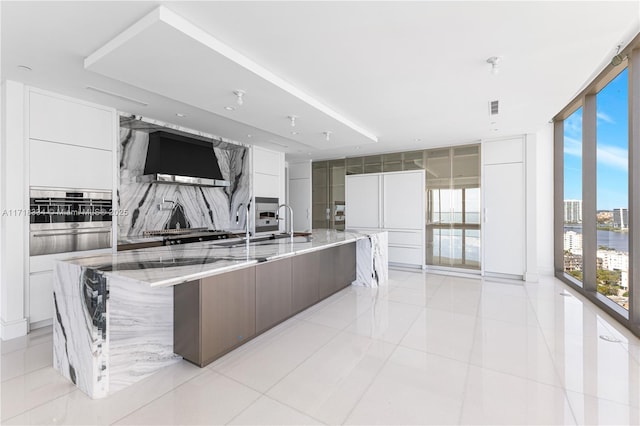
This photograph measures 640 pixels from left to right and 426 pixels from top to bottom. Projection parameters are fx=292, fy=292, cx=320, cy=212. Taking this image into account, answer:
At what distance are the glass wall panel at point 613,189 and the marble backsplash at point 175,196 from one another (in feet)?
17.4

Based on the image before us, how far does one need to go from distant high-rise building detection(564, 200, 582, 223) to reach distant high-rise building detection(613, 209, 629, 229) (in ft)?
4.07

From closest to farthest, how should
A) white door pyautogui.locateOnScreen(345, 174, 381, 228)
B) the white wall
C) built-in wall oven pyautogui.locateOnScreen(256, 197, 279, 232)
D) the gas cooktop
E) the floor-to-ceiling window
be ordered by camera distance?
1. the floor-to-ceiling window
2. the gas cooktop
3. the white wall
4. built-in wall oven pyautogui.locateOnScreen(256, 197, 279, 232)
5. white door pyautogui.locateOnScreen(345, 174, 381, 228)

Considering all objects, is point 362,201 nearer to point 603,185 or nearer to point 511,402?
point 603,185

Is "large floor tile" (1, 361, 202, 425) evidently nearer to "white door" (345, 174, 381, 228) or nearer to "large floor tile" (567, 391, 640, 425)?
"large floor tile" (567, 391, 640, 425)

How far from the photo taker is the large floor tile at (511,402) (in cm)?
166

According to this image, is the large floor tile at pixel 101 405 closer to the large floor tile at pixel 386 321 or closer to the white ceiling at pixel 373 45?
the large floor tile at pixel 386 321

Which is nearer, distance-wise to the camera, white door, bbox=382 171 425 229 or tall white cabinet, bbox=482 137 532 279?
tall white cabinet, bbox=482 137 532 279

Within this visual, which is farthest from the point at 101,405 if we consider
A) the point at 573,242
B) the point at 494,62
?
the point at 573,242

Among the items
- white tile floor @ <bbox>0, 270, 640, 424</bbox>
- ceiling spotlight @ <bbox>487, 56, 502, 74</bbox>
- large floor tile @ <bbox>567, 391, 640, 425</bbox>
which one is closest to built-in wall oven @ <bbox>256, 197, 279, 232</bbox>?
white tile floor @ <bbox>0, 270, 640, 424</bbox>

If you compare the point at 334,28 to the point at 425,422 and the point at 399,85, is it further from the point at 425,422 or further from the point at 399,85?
the point at 425,422

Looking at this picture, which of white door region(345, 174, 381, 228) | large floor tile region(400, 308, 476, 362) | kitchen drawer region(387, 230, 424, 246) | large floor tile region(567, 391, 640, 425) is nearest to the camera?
large floor tile region(567, 391, 640, 425)

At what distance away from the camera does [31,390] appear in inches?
76.7

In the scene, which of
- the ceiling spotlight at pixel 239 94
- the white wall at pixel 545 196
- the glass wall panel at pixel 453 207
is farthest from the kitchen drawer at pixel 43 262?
the white wall at pixel 545 196

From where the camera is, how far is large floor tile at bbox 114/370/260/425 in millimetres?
1674
